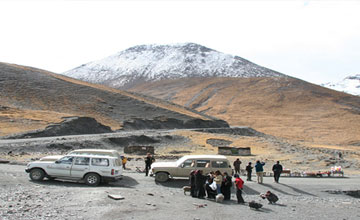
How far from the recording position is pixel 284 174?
2383 centimetres

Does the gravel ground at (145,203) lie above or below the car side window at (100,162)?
below

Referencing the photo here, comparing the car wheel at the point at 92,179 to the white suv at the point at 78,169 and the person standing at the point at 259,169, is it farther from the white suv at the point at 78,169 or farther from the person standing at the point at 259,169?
the person standing at the point at 259,169

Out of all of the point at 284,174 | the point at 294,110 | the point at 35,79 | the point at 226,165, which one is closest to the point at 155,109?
the point at 35,79

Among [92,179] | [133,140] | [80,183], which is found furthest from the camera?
[133,140]

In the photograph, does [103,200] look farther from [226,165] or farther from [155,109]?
[155,109]

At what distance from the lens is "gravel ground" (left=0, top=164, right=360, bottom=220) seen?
11289 mm

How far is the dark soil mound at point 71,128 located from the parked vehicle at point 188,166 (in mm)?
29546

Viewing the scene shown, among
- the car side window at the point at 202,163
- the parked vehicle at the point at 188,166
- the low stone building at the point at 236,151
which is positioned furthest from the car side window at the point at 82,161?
the low stone building at the point at 236,151

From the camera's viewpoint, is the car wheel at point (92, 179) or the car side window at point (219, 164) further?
the car side window at point (219, 164)

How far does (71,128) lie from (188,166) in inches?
1466

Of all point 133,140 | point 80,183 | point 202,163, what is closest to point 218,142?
point 133,140

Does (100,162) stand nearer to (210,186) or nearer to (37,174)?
(37,174)

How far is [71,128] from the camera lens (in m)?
51.2

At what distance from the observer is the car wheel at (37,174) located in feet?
53.0
